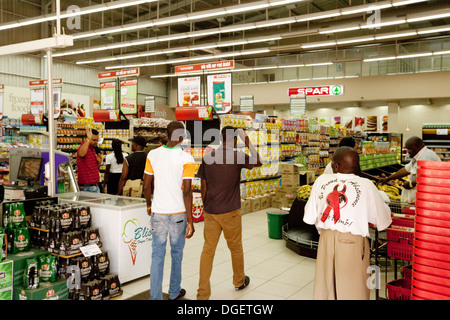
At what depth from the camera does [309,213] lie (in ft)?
10.1

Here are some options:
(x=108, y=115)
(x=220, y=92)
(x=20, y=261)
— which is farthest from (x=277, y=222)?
(x=108, y=115)

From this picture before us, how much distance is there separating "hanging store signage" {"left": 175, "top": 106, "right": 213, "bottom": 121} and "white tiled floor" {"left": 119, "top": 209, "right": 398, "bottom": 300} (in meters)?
2.61

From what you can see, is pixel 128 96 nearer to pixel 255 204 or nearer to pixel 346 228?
pixel 255 204

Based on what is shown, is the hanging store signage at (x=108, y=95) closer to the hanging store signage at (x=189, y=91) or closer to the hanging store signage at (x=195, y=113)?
the hanging store signage at (x=189, y=91)

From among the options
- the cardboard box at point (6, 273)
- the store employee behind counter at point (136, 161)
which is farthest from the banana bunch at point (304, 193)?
the cardboard box at point (6, 273)

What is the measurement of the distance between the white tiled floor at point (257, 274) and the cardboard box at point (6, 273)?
1167 mm

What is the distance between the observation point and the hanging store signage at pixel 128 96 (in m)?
10.2

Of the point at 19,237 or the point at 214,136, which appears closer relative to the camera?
the point at 19,237

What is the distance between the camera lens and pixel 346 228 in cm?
287

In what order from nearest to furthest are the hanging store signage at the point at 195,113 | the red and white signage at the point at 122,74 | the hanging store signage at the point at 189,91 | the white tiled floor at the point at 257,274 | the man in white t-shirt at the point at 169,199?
the man in white t-shirt at the point at 169,199, the white tiled floor at the point at 257,274, the hanging store signage at the point at 195,113, the hanging store signage at the point at 189,91, the red and white signage at the point at 122,74
